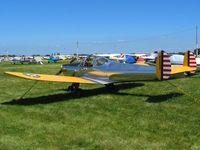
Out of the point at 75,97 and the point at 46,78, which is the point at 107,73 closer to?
the point at 75,97

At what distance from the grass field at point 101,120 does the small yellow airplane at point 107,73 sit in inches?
24.5

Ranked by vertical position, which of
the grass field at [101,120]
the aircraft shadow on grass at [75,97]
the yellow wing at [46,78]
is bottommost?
the grass field at [101,120]

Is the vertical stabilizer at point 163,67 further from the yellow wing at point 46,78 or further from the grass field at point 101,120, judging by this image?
the yellow wing at point 46,78

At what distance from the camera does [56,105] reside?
1012 cm

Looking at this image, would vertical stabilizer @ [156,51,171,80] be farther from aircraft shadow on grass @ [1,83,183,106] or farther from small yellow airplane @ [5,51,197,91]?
aircraft shadow on grass @ [1,83,183,106]

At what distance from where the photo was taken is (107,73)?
1240 cm

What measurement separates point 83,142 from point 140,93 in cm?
679

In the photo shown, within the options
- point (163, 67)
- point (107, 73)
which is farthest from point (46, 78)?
point (163, 67)

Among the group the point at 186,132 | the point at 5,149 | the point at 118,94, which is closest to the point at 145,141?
the point at 186,132

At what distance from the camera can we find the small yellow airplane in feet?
34.1

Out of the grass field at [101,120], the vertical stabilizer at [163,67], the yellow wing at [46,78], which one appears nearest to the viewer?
the grass field at [101,120]

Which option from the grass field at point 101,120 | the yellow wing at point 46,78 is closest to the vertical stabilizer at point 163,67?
the grass field at point 101,120

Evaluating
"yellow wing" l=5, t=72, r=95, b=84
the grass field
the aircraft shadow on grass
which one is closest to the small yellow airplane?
"yellow wing" l=5, t=72, r=95, b=84

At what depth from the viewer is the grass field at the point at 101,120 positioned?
6.11 metres
